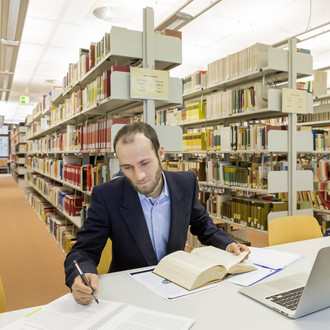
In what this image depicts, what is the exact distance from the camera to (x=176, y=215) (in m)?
1.54

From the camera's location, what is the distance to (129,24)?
5617 mm

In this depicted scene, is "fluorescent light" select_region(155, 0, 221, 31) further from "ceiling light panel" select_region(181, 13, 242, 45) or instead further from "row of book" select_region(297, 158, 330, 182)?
"row of book" select_region(297, 158, 330, 182)

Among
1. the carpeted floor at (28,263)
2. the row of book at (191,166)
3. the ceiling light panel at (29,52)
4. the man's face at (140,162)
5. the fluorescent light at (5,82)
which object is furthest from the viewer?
the fluorescent light at (5,82)

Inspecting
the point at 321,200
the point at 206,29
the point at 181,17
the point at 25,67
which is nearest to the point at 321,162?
the point at 321,200

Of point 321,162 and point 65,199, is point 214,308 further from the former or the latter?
point 321,162

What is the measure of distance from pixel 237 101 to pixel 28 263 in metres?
3.13

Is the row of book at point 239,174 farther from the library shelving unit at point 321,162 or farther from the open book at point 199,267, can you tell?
the open book at point 199,267

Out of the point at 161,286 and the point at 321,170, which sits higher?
the point at 321,170

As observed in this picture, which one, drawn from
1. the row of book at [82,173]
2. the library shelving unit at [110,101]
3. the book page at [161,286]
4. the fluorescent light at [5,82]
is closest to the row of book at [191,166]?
the library shelving unit at [110,101]

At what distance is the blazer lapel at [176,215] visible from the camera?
153cm

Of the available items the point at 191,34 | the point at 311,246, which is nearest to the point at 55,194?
the point at 191,34

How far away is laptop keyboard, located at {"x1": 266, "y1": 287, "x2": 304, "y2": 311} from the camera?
102 cm

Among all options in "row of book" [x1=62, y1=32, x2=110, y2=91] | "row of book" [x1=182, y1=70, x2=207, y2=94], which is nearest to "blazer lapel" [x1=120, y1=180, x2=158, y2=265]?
"row of book" [x1=62, y1=32, x2=110, y2=91]

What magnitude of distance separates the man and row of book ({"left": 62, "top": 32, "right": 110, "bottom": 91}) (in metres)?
1.69
